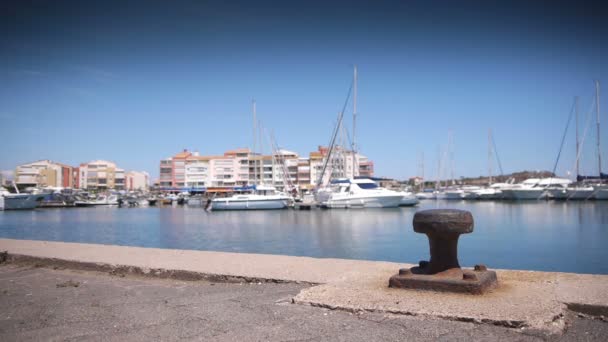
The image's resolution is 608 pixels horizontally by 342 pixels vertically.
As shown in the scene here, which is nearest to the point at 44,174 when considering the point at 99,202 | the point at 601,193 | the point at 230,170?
the point at 230,170

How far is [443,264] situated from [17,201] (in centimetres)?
8655

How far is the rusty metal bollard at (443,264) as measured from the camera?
17.8ft

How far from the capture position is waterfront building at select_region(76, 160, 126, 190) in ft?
588

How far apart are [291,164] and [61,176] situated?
8168 cm

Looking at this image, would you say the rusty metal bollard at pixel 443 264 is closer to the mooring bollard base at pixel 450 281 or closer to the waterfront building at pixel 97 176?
the mooring bollard base at pixel 450 281

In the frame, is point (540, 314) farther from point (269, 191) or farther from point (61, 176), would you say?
point (61, 176)

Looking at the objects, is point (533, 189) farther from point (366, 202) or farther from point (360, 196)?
point (360, 196)

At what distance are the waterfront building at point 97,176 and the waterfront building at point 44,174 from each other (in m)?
4.93

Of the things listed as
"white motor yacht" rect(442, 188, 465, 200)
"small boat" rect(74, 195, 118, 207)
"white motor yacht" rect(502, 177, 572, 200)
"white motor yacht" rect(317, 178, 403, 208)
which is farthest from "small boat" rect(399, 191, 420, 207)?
"small boat" rect(74, 195, 118, 207)

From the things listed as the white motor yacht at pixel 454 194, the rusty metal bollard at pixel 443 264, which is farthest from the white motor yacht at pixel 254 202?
the rusty metal bollard at pixel 443 264

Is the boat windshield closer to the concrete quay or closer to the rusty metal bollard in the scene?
the concrete quay

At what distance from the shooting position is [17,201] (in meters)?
78.9

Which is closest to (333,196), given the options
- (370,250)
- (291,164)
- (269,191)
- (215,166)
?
(269,191)

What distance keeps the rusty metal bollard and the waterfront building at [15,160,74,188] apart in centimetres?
16812
